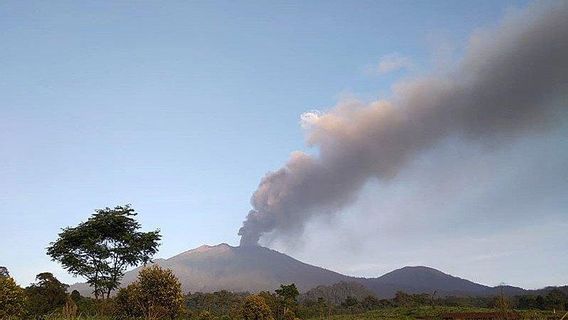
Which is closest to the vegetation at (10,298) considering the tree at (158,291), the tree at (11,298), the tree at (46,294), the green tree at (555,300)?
the tree at (11,298)

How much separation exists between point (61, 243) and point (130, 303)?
2070 cm

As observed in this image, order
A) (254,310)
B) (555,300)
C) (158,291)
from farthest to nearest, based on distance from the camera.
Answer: (555,300) → (254,310) → (158,291)

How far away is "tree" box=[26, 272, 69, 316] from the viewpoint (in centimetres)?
3791

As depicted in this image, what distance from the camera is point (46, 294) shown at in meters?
39.6

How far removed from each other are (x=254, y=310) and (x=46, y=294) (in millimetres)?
18109

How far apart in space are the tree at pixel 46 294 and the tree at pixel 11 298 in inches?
606

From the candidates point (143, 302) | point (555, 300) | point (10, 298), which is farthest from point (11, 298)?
point (555, 300)

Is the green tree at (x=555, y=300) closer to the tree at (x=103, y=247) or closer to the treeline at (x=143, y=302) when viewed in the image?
the treeline at (x=143, y=302)

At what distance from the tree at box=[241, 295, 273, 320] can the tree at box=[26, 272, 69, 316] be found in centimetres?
1511

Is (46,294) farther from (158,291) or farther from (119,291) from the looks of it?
(158,291)

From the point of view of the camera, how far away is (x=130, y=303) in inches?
1104

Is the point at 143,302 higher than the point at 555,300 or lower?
higher

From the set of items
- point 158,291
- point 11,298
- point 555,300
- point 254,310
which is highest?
point 158,291

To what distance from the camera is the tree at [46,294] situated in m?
37.9
